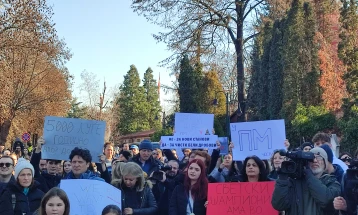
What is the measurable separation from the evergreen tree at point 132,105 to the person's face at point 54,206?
77123mm

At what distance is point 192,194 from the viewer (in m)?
5.83

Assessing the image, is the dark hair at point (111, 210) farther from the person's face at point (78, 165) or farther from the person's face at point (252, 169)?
the person's face at point (252, 169)

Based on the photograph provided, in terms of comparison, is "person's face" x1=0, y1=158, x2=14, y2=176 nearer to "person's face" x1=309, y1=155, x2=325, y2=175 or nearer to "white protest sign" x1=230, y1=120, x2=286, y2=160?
"white protest sign" x1=230, y1=120, x2=286, y2=160

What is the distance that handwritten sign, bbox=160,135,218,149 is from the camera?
9.19 meters

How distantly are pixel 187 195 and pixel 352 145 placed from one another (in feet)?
52.8

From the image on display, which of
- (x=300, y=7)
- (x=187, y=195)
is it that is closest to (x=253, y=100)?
(x=300, y=7)

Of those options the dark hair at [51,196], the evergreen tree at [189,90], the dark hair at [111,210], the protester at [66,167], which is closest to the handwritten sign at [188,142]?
the protester at [66,167]

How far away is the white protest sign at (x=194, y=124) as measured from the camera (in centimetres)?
959

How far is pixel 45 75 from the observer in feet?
125

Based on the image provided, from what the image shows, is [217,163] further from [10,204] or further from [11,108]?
[11,108]

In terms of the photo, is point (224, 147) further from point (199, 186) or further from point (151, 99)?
point (151, 99)

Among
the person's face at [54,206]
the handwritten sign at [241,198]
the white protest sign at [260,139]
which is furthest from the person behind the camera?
the white protest sign at [260,139]

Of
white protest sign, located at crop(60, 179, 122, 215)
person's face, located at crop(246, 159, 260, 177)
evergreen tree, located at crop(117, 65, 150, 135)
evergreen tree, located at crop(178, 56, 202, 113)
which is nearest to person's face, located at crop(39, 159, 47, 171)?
white protest sign, located at crop(60, 179, 122, 215)

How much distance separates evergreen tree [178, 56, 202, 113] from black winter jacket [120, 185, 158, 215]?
1147 inches
